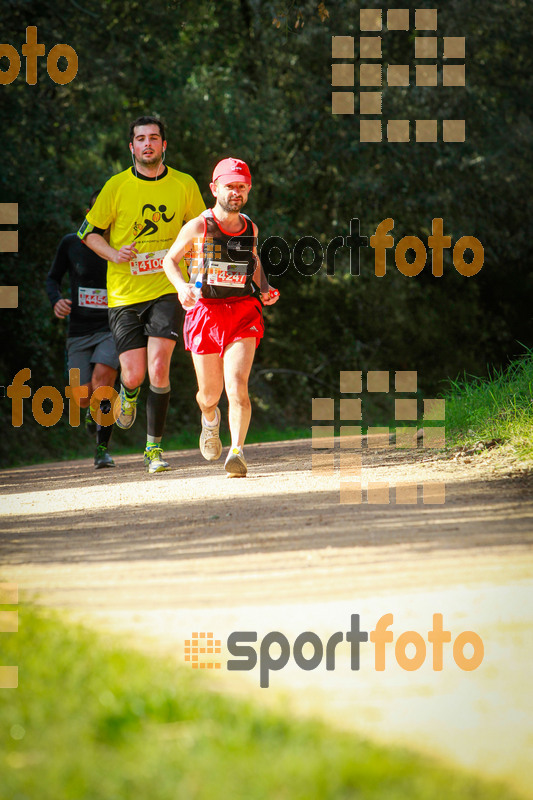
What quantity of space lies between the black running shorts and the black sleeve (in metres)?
1.50

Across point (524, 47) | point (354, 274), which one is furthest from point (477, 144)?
point (354, 274)

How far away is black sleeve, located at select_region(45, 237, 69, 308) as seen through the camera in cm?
992

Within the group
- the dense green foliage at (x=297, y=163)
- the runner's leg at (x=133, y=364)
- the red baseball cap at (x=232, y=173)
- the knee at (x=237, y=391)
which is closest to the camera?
the red baseball cap at (x=232, y=173)

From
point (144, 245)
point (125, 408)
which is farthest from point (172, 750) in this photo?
point (125, 408)

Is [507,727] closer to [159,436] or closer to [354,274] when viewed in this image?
[159,436]

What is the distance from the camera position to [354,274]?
1884cm

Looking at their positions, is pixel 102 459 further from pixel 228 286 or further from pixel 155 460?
pixel 228 286

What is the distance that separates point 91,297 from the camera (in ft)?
32.1

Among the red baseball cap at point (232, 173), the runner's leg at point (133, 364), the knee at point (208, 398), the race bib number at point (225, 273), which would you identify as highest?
the red baseball cap at point (232, 173)

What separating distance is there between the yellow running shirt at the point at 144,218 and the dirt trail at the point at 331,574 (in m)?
1.74

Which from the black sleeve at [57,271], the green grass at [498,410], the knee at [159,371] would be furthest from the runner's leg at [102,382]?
the green grass at [498,410]

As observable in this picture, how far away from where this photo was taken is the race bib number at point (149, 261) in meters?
8.33

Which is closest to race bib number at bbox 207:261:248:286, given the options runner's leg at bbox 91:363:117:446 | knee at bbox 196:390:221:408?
knee at bbox 196:390:221:408

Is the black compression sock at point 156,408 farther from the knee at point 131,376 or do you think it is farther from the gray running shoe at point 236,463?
the gray running shoe at point 236,463
